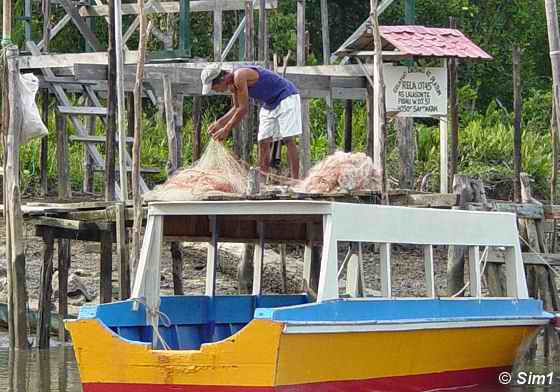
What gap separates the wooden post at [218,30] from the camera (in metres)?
18.1

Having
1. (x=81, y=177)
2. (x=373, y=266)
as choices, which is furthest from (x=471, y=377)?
(x=81, y=177)

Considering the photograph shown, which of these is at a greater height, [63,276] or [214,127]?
[214,127]

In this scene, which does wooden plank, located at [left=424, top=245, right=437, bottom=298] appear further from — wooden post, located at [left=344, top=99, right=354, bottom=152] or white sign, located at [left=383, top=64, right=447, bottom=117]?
wooden post, located at [left=344, top=99, right=354, bottom=152]

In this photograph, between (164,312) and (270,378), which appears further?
(164,312)

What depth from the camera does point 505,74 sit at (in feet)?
94.3

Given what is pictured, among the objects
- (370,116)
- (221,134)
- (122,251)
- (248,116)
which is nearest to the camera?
(221,134)

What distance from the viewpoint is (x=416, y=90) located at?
1627cm

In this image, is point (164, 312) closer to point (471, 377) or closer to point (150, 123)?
point (471, 377)

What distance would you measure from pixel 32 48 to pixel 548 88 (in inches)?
545

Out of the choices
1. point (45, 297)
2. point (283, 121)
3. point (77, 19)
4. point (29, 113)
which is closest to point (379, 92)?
point (283, 121)

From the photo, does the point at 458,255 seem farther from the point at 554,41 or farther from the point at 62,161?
the point at 62,161

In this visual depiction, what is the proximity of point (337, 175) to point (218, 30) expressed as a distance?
6109 millimetres

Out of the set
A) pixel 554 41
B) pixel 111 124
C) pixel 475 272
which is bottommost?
pixel 475 272

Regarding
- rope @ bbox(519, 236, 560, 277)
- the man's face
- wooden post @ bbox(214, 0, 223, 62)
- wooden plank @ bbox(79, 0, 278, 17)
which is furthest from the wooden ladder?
rope @ bbox(519, 236, 560, 277)
